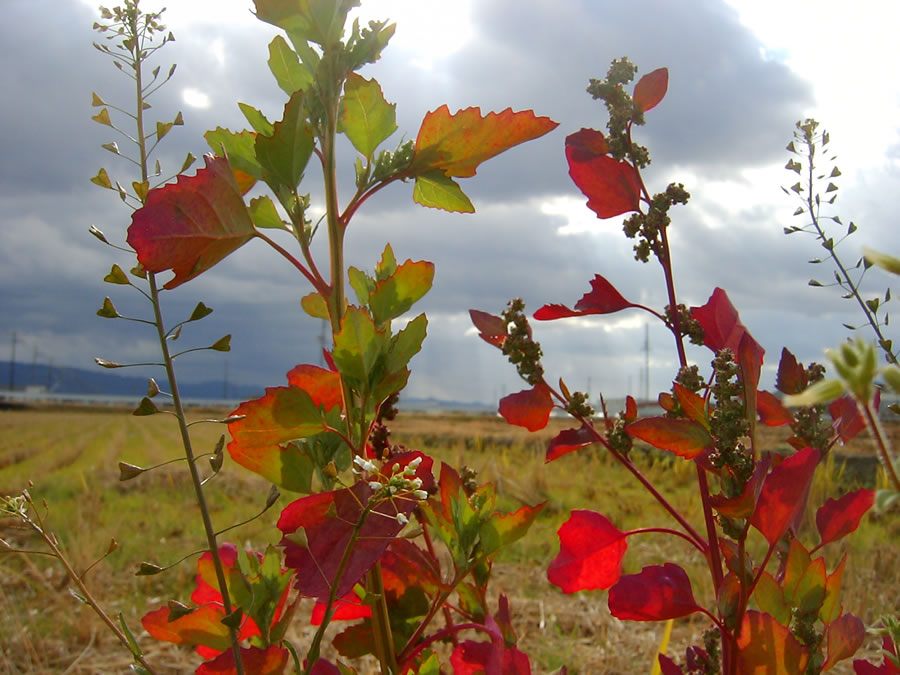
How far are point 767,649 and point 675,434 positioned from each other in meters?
0.25

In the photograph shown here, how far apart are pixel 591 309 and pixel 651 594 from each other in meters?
0.34

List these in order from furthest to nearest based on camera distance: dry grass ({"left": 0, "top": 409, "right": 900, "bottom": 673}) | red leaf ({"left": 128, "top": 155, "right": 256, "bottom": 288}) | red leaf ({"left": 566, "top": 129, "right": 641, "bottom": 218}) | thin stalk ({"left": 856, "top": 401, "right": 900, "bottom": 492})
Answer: dry grass ({"left": 0, "top": 409, "right": 900, "bottom": 673}), red leaf ({"left": 566, "top": 129, "right": 641, "bottom": 218}), red leaf ({"left": 128, "top": 155, "right": 256, "bottom": 288}), thin stalk ({"left": 856, "top": 401, "right": 900, "bottom": 492})

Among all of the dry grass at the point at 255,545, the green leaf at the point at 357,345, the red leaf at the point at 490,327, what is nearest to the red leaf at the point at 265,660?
the green leaf at the point at 357,345

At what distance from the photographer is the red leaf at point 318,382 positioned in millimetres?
824

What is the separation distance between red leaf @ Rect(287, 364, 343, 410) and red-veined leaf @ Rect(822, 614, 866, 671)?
2.16 ft

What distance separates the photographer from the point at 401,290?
78 cm

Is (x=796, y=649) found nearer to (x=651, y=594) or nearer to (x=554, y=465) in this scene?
(x=651, y=594)

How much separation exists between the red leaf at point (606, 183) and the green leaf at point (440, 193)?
151 mm

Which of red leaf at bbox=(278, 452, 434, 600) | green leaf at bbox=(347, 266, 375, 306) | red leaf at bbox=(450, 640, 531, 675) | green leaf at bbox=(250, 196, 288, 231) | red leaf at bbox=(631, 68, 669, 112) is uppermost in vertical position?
red leaf at bbox=(631, 68, 669, 112)

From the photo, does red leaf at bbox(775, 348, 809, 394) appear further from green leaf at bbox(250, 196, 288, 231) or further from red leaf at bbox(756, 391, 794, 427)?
green leaf at bbox(250, 196, 288, 231)

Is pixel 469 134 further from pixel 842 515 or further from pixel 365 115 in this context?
pixel 842 515

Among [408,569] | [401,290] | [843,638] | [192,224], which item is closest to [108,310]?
[192,224]

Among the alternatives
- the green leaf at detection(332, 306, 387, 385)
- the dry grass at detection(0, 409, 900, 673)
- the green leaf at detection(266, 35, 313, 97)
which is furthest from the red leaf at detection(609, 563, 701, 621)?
the dry grass at detection(0, 409, 900, 673)

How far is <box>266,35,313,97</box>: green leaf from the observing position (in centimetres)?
79
